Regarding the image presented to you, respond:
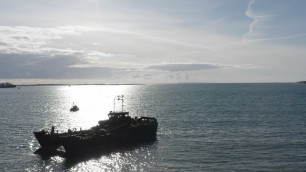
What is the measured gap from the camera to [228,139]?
190ft

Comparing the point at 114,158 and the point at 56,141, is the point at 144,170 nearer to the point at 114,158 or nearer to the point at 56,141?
the point at 114,158

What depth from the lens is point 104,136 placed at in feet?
175

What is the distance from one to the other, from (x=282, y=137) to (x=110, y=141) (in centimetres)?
3456

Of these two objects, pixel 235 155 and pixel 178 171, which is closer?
pixel 178 171

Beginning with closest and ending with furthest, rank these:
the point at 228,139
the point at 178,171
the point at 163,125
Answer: the point at 178,171, the point at 228,139, the point at 163,125

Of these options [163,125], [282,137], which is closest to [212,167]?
[282,137]

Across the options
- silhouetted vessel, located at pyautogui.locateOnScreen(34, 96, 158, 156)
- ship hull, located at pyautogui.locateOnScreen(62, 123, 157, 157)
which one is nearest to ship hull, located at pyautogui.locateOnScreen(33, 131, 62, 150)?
silhouetted vessel, located at pyautogui.locateOnScreen(34, 96, 158, 156)

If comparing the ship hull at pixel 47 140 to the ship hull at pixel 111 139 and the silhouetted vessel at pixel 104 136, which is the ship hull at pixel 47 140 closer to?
the silhouetted vessel at pixel 104 136

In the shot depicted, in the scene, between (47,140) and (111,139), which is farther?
(111,139)

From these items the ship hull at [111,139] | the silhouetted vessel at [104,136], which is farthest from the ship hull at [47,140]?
the ship hull at [111,139]

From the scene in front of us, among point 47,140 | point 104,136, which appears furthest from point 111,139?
point 47,140

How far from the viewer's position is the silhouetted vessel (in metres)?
49.1

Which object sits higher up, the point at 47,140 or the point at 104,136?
the point at 104,136

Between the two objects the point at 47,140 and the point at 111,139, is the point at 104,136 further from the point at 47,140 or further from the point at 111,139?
the point at 47,140
